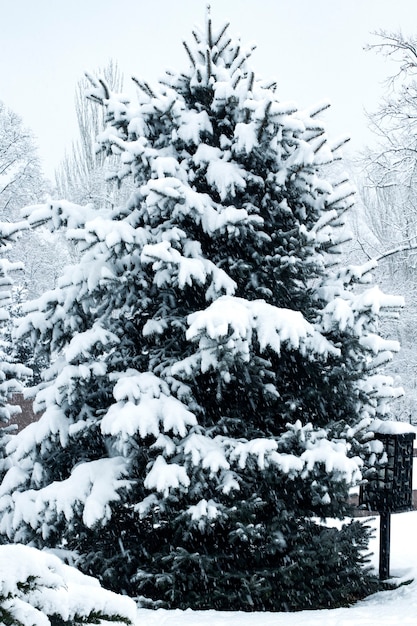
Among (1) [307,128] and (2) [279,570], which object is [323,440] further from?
(1) [307,128]

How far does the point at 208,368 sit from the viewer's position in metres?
5.44

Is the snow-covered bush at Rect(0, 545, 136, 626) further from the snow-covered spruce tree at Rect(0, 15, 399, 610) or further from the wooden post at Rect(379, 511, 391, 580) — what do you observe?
the wooden post at Rect(379, 511, 391, 580)

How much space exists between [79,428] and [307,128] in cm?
330

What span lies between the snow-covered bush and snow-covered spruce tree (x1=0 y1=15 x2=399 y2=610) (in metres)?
3.12

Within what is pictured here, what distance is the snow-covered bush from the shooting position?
1.71m

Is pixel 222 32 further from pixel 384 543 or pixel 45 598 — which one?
pixel 45 598

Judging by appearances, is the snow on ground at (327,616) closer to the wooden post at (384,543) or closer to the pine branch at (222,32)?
the wooden post at (384,543)

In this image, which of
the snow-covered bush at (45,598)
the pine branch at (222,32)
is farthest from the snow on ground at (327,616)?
the pine branch at (222,32)

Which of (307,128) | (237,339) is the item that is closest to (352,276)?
(307,128)

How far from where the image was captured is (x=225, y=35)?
674 cm

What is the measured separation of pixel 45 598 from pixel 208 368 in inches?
143

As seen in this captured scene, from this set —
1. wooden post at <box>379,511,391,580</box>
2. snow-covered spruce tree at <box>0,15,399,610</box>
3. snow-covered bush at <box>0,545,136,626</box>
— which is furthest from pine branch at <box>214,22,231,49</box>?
snow-covered bush at <box>0,545,136,626</box>

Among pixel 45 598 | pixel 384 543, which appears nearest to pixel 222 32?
pixel 384 543

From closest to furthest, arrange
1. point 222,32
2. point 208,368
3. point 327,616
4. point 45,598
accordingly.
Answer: point 45,598
point 327,616
point 208,368
point 222,32
